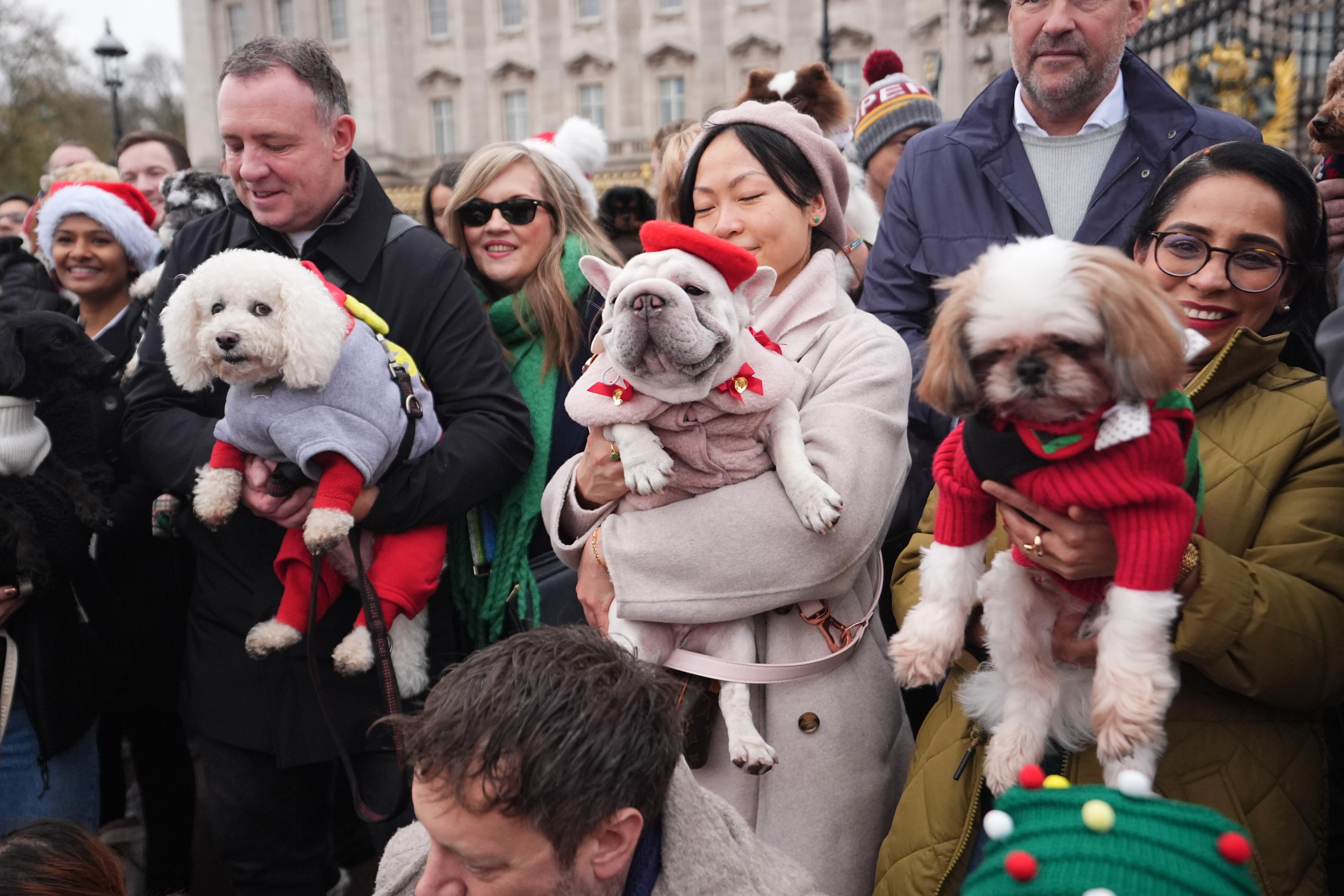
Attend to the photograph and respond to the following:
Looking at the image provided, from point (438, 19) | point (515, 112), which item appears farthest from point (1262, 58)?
point (438, 19)

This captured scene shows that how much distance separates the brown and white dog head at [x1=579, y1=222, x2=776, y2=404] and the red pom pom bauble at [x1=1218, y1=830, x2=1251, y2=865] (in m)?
1.38

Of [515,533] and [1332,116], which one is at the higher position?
[1332,116]

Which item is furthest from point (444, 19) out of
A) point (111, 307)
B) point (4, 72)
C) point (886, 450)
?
point (886, 450)

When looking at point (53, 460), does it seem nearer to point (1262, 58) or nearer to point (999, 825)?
point (999, 825)

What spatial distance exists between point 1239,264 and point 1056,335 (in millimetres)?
769

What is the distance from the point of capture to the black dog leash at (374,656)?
3.09 m

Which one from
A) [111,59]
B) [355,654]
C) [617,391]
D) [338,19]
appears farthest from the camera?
[338,19]

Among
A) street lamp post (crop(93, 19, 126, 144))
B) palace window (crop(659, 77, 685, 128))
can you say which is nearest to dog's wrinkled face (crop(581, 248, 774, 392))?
street lamp post (crop(93, 19, 126, 144))

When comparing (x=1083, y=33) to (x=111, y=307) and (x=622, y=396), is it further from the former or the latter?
(x=111, y=307)

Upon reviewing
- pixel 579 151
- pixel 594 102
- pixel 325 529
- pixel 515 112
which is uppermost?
pixel 594 102

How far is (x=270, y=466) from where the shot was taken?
10.3 ft

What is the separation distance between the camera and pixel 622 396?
8.16 ft

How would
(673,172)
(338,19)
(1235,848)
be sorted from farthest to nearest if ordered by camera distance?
(338,19), (673,172), (1235,848)

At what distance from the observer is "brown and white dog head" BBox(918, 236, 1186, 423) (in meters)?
1.75
